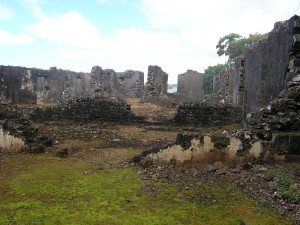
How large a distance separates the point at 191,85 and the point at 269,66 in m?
16.6

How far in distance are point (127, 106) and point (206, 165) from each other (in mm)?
8790

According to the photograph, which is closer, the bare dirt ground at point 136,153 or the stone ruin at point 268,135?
the bare dirt ground at point 136,153

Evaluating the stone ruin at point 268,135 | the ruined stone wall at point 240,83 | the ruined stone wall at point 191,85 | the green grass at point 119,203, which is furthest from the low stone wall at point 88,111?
the ruined stone wall at point 191,85

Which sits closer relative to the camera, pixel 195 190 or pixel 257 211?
pixel 257 211

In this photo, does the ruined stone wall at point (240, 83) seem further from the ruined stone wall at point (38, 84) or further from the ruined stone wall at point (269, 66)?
the ruined stone wall at point (38, 84)

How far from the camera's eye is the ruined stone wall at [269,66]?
8.58 metres

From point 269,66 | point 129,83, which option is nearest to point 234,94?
point 269,66

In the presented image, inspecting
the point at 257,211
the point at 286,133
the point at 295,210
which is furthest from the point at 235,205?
the point at 286,133

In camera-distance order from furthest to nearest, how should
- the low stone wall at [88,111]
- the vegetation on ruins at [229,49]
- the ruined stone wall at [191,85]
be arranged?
the vegetation on ruins at [229,49] → the ruined stone wall at [191,85] → the low stone wall at [88,111]

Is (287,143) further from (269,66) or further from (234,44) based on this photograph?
(234,44)

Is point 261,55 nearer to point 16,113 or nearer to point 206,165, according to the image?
point 206,165

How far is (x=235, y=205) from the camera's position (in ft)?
15.6

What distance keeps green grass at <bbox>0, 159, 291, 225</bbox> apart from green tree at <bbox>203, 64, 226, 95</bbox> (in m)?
29.3

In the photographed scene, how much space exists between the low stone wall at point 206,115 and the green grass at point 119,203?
848cm
